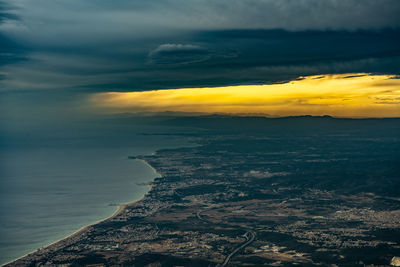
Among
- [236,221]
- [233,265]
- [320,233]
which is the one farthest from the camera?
[236,221]

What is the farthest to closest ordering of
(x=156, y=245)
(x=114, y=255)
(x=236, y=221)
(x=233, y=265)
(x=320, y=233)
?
(x=236, y=221), (x=320, y=233), (x=156, y=245), (x=114, y=255), (x=233, y=265)

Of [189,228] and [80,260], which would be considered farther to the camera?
[189,228]

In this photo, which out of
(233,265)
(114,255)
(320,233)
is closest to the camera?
(233,265)

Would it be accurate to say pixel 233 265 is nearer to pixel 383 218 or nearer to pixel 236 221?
pixel 236 221

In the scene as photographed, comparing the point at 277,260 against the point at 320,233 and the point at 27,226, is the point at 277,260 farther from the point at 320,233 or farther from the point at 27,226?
the point at 27,226

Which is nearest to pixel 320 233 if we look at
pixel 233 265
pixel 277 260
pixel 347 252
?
pixel 347 252

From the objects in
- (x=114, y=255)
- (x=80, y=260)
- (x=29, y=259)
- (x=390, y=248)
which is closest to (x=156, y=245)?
(x=114, y=255)

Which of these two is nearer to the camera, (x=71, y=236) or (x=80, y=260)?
(x=80, y=260)
